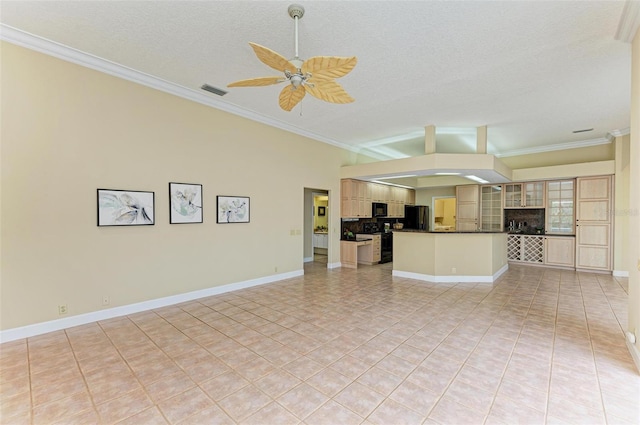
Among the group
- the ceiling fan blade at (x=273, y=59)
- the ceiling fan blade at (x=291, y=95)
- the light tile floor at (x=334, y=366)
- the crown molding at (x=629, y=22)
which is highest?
the crown molding at (x=629, y=22)

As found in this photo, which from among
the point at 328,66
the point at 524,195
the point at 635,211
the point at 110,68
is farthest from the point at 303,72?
the point at 524,195

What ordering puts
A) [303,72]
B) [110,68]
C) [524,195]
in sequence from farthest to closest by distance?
[524,195] < [110,68] < [303,72]

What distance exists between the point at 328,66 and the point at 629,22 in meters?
2.92

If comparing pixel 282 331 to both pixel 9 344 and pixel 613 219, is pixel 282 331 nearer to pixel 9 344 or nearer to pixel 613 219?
pixel 9 344

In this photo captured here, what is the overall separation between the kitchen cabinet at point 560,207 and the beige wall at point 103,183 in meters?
7.67

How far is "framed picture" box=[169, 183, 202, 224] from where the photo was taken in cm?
437

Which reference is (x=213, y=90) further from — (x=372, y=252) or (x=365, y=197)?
(x=372, y=252)

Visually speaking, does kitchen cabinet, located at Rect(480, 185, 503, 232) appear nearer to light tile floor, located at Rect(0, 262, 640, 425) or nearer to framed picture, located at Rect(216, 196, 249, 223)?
light tile floor, located at Rect(0, 262, 640, 425)

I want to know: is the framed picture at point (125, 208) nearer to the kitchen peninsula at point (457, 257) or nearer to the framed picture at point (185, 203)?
the framed picture at point (185, 203)

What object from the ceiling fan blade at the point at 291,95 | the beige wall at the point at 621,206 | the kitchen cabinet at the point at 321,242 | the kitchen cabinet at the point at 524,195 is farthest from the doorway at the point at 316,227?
the beige wall at the point at 621,206

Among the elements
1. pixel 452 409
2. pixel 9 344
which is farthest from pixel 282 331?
pixel 9 344

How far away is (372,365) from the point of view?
2.62 metres

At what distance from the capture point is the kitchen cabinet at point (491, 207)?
839 cm

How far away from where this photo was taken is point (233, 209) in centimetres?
516
